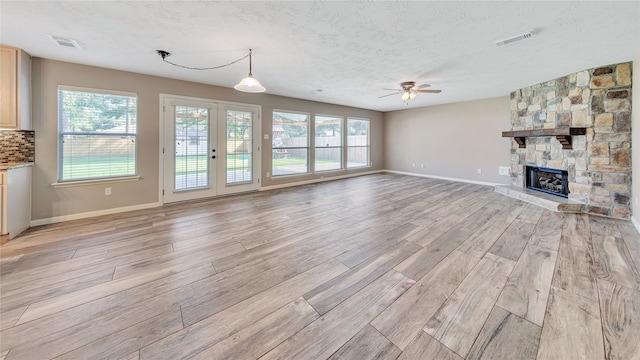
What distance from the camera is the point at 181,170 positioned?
16.1 feet

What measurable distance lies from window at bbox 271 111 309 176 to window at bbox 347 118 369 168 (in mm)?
1852

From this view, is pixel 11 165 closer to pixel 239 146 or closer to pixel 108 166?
pixel 108 166

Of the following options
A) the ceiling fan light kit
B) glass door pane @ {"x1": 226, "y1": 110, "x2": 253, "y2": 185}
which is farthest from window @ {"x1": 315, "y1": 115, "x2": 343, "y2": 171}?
the ceiling fan light kit

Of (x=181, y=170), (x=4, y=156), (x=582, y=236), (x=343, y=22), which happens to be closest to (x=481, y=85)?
(x=582, y=236)

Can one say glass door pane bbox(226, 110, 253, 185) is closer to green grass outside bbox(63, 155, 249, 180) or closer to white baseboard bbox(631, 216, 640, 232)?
green grass outside bbox(63, 155, 249, 180)

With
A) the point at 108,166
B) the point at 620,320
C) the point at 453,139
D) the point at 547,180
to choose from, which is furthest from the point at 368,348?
the point at 453,139

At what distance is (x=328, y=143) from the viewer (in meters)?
7.71

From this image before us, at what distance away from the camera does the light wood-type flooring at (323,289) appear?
144cm

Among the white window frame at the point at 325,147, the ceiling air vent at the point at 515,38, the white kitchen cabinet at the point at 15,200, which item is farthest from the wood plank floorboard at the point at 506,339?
the white window frame at the point at 325,147

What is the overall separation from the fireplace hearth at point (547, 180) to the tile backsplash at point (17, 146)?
8716 millimetres

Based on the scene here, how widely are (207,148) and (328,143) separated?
3.68 metres

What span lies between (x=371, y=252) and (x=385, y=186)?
4.12 m

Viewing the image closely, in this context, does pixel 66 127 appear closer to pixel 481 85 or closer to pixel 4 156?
pixel 4 156

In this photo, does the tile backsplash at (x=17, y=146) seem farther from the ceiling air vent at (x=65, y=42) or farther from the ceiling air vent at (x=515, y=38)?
the ceiling air vent at (x=515, y=38)
